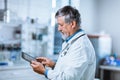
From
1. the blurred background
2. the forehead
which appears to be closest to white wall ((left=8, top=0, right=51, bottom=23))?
the blurred background

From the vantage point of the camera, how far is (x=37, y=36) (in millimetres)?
3223

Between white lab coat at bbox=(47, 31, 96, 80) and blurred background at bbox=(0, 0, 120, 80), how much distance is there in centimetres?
135

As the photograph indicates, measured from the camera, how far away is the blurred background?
9.11ft

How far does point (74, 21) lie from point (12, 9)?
6.01 feet

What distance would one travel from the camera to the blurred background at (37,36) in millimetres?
2777

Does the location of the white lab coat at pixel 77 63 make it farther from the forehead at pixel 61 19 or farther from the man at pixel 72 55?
the forehead at pixel 61 19

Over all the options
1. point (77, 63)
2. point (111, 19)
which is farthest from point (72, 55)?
point (111, 19)

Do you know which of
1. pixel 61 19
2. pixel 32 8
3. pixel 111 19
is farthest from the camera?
pixel 111 19

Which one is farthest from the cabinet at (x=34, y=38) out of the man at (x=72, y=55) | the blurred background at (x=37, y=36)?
the man at (x=72, y=55)

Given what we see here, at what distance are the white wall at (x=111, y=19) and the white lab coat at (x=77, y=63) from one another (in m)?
2.87

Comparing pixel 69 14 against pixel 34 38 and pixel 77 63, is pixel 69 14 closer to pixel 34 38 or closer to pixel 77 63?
pixel 77 63

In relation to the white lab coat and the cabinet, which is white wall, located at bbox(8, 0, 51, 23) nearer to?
the cabinet

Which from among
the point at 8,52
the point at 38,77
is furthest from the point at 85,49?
the point at 8,52

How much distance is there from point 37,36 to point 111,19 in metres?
1.76
